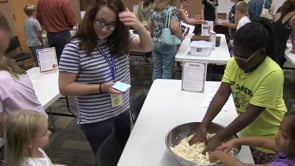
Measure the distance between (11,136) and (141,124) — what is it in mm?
708

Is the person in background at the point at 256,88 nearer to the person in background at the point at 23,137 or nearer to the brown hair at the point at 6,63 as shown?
the person in background at the point at 23,137

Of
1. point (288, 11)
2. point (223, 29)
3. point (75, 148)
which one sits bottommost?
point (75, 148)

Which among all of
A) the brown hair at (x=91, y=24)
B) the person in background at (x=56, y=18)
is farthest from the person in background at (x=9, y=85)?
the person in background at (x=56, y=18)

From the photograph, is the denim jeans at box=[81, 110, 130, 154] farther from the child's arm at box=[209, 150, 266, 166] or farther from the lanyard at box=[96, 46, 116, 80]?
the child's arm at box=[209, 150, 266, 166]

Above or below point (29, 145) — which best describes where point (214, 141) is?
below

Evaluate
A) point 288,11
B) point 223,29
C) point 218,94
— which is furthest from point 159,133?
point 223,29

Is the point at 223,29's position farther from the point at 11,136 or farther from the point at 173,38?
the point at 11,136

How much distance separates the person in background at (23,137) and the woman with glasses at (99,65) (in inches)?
11.3

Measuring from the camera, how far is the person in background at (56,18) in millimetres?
3977

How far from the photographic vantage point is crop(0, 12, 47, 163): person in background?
134 cm

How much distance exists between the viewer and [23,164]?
1085 mm

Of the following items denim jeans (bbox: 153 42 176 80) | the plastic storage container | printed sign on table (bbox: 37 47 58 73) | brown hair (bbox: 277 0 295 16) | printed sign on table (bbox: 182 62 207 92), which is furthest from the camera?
brown hair (bbox: 277 0 295 16)

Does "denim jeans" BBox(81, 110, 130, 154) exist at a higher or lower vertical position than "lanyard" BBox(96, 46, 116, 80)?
lower

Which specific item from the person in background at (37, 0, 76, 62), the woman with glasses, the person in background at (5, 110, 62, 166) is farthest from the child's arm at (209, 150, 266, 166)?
the person in background at (37, 0, 76, 62)
